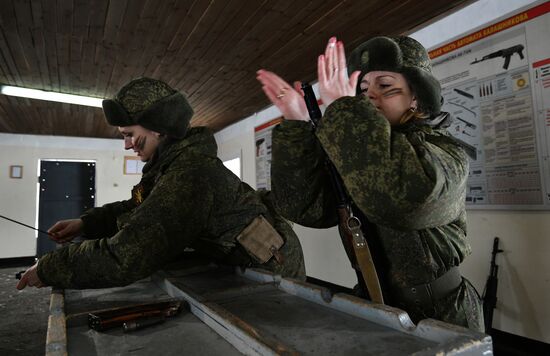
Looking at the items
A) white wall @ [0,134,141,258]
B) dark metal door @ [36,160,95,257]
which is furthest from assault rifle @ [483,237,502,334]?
dark metal door @ [36,160,95,257]

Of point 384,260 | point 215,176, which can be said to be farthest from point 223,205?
point 384,260

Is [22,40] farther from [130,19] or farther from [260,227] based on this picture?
[260,227]

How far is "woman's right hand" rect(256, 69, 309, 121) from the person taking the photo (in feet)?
2.79

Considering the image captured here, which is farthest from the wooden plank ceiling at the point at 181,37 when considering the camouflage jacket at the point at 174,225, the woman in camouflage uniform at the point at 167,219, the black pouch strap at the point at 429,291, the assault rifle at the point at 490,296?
the black pouch strap at the point at 429,291

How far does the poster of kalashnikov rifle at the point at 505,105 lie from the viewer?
2.09 metres

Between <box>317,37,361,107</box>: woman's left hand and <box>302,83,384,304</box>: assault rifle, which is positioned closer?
<box>317,37,361,107</box>: woman's left hand

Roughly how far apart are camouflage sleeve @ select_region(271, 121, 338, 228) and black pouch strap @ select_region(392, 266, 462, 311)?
0.30 metres

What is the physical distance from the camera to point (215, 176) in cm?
136

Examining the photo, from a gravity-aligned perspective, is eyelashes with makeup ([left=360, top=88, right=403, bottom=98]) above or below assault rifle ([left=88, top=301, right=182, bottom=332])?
above

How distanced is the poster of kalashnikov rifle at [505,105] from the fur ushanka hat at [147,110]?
211 cm

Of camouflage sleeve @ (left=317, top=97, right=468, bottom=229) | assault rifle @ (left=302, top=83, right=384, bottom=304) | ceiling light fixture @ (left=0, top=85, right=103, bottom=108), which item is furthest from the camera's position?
ceiling light fixture @ (left=0, top=85, right=103, bottom=108)

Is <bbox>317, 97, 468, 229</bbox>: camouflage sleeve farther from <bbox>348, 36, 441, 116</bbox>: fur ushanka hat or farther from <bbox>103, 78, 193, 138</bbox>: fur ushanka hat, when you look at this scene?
<bbox>103, 78, 193, 138</bbox>: fur ushanka hat

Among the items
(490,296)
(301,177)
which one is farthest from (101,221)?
(490,296)

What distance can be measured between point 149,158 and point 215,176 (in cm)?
51
